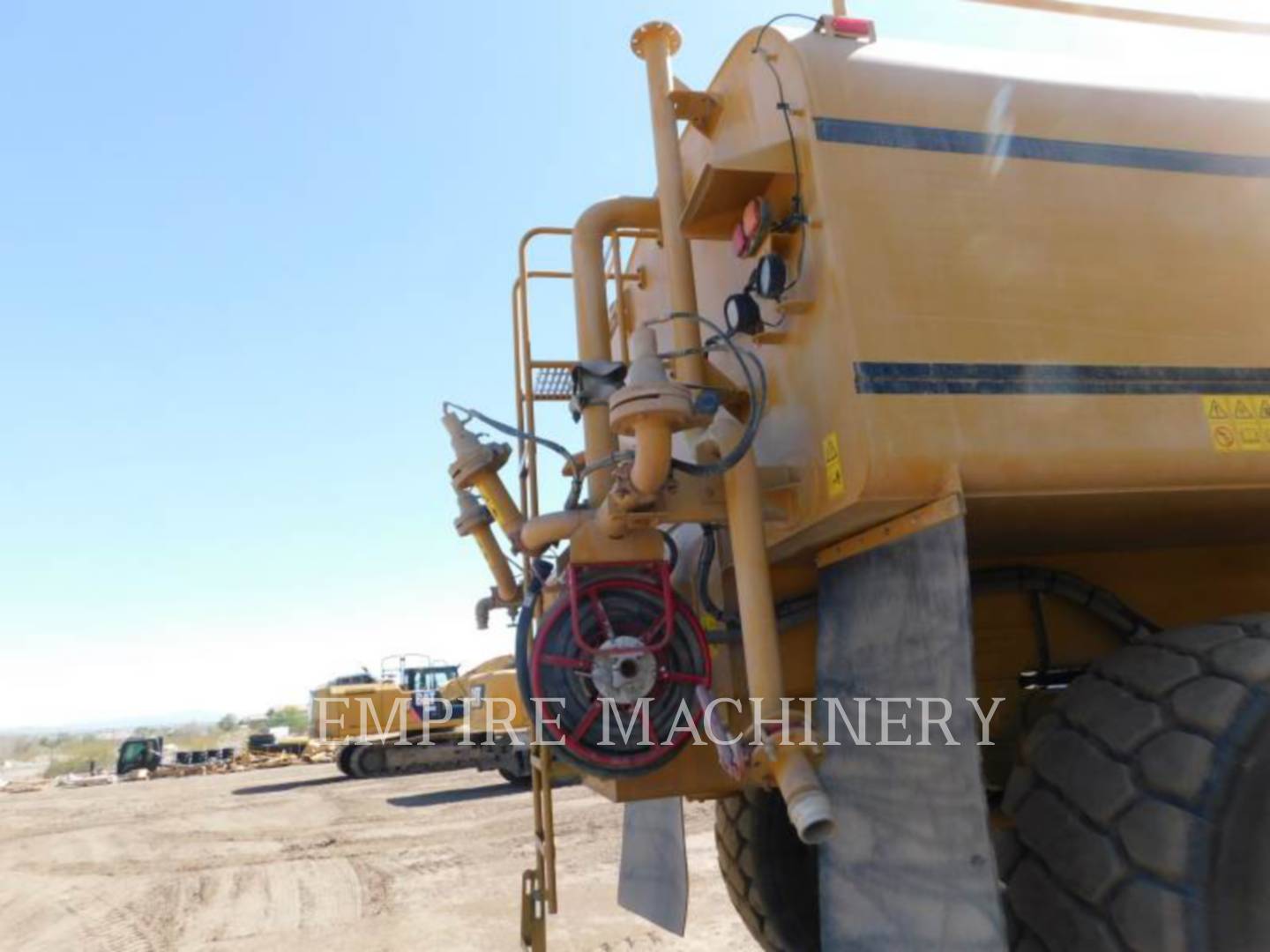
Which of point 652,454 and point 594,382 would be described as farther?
point 594,382

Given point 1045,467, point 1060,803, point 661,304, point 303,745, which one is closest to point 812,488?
point 1045,467

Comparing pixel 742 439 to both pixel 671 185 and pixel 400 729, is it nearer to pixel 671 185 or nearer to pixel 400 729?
pixel 671 185

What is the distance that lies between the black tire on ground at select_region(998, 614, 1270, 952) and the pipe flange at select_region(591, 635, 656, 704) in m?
1.03

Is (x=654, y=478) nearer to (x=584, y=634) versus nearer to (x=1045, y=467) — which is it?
(x=584, y=634)

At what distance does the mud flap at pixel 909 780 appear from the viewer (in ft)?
6.90

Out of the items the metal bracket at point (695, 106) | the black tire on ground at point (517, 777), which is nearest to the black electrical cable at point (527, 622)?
the metal bracket at point (695, 106)

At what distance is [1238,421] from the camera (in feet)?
8.13

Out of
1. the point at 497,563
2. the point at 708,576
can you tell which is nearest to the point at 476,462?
the point at 497,563

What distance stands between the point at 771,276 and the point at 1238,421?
134 centimetres

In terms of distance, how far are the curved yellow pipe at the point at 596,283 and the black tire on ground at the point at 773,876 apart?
168 centimetres

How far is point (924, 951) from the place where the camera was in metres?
2.12

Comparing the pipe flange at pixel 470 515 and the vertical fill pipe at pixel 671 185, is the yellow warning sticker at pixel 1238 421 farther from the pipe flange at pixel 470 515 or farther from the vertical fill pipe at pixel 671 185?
the pipe flange at pixel 470 515

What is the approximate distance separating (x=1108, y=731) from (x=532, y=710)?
1.52 metres

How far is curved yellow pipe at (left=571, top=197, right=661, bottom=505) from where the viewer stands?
2.85 meters
